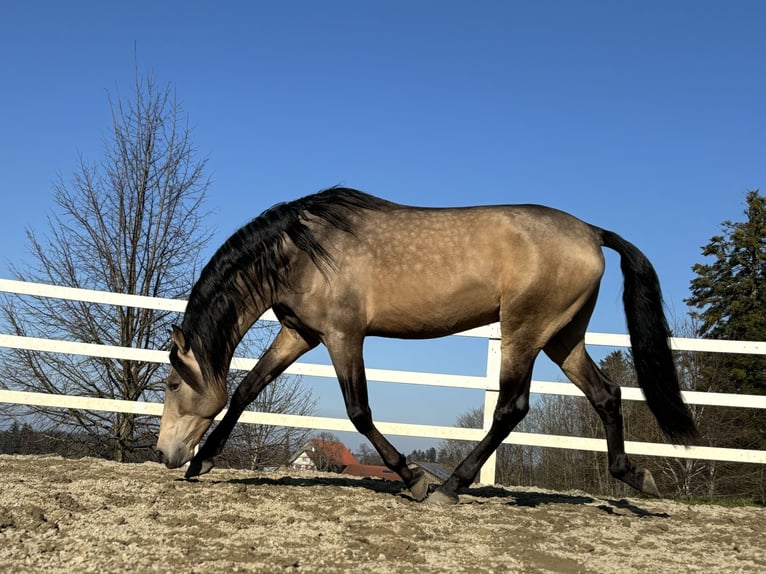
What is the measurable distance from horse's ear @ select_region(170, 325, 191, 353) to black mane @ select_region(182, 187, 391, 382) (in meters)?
0.05

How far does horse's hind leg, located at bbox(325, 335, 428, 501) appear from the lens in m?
4.34

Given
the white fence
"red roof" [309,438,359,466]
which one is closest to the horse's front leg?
the white fence

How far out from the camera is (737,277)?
26.3 m

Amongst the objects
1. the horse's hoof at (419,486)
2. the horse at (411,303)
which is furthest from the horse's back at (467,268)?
the horse's hoof at (419,486)

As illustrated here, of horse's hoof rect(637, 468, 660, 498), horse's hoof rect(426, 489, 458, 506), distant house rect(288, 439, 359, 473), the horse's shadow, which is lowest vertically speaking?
distant house rect(288, 439, 359, 473)

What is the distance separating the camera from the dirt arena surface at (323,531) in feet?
8.73

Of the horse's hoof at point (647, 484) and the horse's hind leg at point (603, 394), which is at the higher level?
the horse's hind leg at point (603, 394)

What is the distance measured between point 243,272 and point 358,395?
48.1 inches

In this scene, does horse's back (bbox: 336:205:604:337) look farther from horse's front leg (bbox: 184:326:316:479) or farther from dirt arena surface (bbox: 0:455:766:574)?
dirt arena surface (bbox: 0:455:766:574)

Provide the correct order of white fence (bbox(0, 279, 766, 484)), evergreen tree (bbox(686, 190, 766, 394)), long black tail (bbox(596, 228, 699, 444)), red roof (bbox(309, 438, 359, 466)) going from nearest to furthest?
long black tail (bbox(596, 228, 699, 444)), white fence (bbox(0, 279, 766, 484)), red roof (bbox(309, 438, 359, 466)), evergreen tree (bbox(686, 190, 766, 394))

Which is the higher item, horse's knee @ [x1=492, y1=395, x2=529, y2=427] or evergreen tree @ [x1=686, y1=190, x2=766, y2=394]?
evergreen tree @ [x1=686, y1=190, x2=766, y2=394]

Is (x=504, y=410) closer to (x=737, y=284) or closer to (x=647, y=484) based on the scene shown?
(x=647, y=484)

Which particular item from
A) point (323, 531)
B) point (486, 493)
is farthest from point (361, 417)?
point (486, 493)

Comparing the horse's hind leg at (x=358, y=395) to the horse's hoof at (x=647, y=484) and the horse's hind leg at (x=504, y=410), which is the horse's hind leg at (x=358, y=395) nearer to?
the horse's hind leg at (x=504, y=410)
